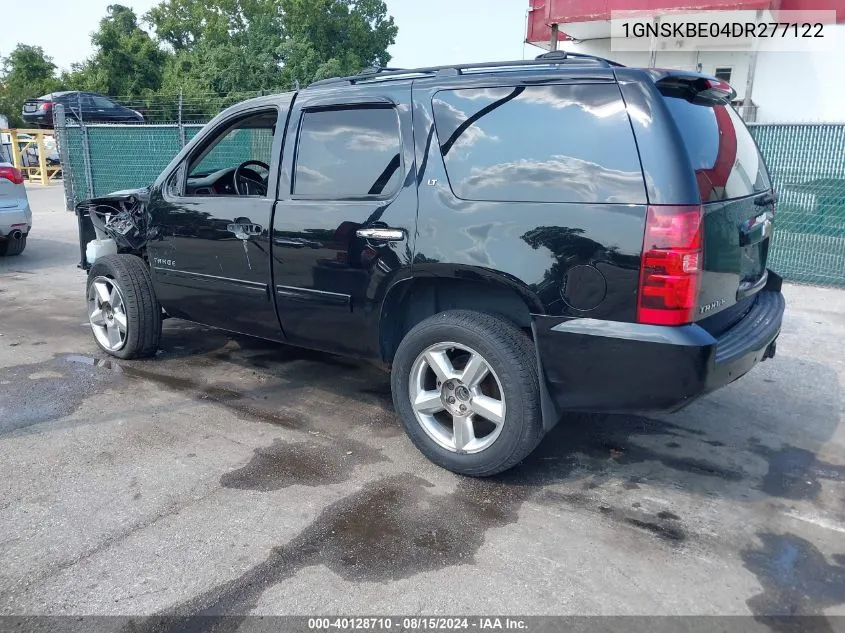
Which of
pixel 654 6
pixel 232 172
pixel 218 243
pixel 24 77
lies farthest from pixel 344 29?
pixel 218 243

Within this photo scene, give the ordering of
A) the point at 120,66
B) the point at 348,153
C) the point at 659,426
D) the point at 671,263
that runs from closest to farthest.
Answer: the point at 671,263 < the point at 348,153 < the point at 659,426 < the point at 120,66

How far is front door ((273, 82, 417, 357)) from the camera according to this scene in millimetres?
3678

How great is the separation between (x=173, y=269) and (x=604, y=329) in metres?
3.14

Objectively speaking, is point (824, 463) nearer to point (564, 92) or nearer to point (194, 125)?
point (564, 92)

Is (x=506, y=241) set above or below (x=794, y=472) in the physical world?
above

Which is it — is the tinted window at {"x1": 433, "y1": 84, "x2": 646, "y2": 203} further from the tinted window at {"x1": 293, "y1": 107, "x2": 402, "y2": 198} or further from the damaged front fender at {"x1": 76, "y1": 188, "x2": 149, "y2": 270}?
the damaged front fender at {"x1": 76, "y1": 188, "x2": 149, "y2": 270}

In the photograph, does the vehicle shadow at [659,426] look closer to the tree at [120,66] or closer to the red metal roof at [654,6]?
the red metal roof at [654,6]

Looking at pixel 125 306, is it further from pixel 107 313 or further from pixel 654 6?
pixel 654 6

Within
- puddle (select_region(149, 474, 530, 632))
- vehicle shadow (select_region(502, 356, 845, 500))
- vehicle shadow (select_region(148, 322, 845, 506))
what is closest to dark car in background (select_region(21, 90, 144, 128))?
vehicle shadow (select_region(148, 322, 845, 506))

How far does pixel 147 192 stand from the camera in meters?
5.22

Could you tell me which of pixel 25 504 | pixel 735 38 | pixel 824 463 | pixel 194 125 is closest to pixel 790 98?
pixel 735 38

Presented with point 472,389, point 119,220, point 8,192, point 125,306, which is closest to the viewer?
point 472,389

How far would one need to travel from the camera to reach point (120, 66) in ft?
109

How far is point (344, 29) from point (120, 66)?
1192 centimetres
